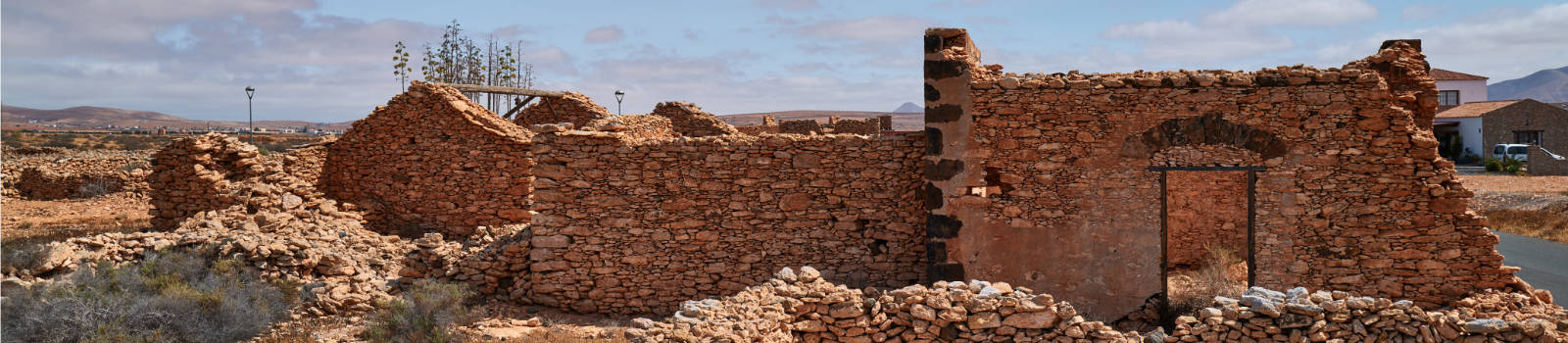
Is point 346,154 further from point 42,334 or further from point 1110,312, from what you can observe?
point 1110,312

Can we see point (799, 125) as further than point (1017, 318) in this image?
Yes

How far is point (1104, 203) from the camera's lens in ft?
28.9

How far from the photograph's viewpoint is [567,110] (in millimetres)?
16922

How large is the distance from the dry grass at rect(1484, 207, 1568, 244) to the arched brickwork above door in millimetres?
10907

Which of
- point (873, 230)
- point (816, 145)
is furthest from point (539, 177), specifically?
point (873, 230)

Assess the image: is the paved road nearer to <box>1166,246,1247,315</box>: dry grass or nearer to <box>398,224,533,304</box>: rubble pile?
<box>1166,246,1247,315</box>: dry grass

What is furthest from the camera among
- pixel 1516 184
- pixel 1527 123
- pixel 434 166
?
pixel 1527 123

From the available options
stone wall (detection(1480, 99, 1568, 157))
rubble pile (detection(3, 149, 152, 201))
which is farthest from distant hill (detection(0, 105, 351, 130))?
stone wall (detection(1480, 99, 1568, 157))

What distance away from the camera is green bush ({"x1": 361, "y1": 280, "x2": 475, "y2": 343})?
799cm

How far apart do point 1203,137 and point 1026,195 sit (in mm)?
1736

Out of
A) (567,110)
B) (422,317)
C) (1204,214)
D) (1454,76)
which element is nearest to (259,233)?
(422,317)

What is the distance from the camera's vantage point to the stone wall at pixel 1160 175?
829 centimetres

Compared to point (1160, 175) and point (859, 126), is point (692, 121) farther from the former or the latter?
point (1160, 175)

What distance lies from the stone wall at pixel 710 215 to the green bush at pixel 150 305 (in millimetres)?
2801
